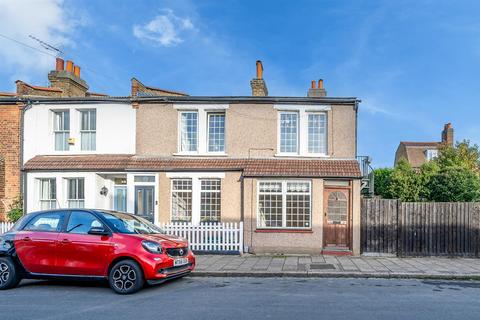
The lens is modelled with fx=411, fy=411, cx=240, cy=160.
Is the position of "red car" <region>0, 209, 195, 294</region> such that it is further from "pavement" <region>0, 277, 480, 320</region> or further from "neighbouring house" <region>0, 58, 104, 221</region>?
"neighbouring house" <region>0, 58, 104, 221</region>

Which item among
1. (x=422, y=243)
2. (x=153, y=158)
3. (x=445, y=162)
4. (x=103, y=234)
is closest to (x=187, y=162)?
(x=153, y=158)

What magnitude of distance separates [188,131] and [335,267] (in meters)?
7.56

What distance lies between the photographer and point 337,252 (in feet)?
45.9

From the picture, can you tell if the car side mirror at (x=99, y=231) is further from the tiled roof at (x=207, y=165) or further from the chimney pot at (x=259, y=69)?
the chimney pot at (x=259, y=69)

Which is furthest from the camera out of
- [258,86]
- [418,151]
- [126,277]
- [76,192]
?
[418,151]

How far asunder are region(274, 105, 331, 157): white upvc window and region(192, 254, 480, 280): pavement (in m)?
3.98

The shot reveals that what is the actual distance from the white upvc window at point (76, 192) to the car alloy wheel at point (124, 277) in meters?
8.04

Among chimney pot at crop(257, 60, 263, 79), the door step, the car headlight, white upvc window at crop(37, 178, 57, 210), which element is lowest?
the door step

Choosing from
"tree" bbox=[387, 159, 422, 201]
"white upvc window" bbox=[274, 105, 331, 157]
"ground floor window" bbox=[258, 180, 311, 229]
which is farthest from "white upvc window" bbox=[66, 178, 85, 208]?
"tree" bbox=[387, 159, 422, 201]

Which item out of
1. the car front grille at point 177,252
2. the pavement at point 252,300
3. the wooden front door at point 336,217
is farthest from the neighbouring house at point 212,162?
the car front grille at point 177,252

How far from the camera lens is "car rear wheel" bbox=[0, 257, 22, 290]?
357 inches

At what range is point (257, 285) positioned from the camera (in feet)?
31.0

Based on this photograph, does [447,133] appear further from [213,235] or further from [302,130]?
[213,235]

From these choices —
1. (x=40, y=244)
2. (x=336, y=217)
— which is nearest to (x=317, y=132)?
(x=336, y=217)
